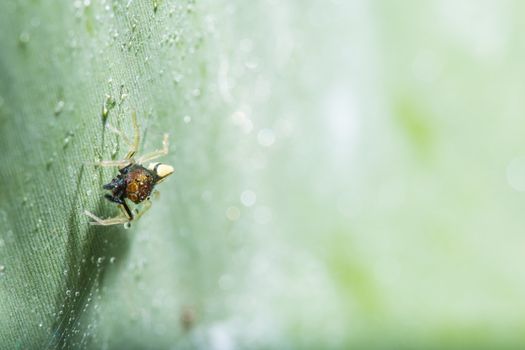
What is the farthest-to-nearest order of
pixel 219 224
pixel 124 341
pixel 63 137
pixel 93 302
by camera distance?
pixel 219 224, pixel 124 341, pixel 93 302, pixel 63 137

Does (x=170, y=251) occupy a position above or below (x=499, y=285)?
below

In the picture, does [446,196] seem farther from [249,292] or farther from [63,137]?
[63,137]

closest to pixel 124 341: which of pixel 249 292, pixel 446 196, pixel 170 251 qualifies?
pixel 170 251

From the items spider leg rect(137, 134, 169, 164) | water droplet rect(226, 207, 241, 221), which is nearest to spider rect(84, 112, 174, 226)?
spider leg rect(137, 134, 169, 164)

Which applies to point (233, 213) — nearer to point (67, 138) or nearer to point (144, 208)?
point (144, 208)

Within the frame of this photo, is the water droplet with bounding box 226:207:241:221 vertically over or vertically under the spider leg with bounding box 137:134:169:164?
over

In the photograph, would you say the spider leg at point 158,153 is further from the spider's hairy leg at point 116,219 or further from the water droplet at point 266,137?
the water droplet at point 266,137

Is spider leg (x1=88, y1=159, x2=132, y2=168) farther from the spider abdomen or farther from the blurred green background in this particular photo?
the blurred green background
